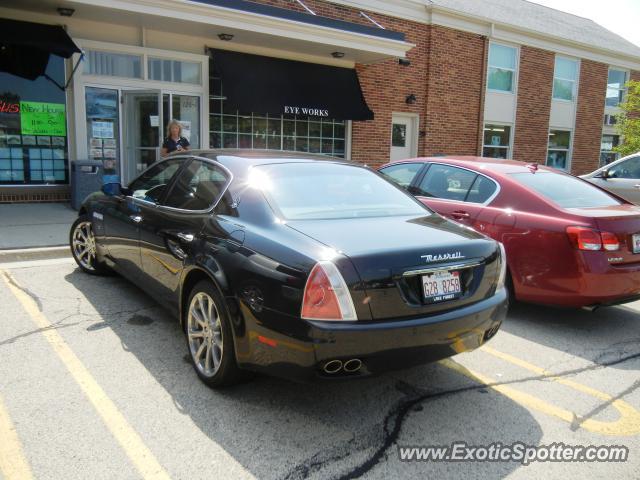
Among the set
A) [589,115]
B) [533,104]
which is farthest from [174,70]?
[589,115]

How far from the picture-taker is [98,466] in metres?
2.56

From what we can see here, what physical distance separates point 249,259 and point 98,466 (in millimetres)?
1261

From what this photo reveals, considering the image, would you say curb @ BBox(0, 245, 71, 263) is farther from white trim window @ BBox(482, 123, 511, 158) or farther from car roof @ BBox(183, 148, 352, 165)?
white trim window @ BBox(482, 123, 511, 158)

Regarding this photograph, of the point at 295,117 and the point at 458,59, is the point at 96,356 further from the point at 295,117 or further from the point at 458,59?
the point at 458,59

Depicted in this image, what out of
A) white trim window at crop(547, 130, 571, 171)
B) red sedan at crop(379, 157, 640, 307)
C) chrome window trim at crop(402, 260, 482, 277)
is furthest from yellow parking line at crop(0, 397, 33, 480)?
white trim window at crop(547, 130, 571, 171)

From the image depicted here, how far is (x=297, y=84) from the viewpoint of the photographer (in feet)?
39.5

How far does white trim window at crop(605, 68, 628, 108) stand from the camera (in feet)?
65.5

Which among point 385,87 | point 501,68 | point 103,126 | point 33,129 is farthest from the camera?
point 501,68

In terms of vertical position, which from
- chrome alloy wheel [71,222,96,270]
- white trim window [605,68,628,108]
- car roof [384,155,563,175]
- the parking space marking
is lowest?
the parking space marking

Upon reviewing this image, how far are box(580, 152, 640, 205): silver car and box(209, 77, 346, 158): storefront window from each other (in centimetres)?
609

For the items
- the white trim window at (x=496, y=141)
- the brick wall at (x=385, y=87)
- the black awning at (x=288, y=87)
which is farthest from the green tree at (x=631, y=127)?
the black awning at (x=288, y=87)

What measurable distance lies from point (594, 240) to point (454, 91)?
11.8m

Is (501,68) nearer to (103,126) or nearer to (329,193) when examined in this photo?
(103,126)

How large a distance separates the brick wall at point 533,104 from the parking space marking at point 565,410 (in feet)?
47.8
